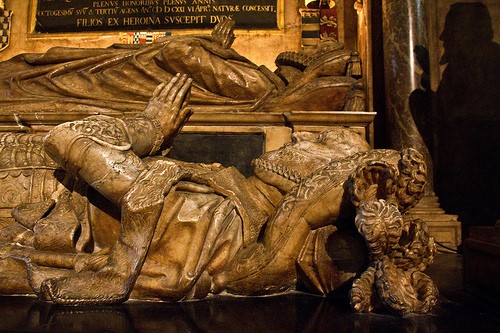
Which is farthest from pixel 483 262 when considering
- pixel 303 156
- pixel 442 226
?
pixel 442 226

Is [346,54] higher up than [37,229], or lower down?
higher up

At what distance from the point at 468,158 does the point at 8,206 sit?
159 inches

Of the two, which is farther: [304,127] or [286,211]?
[304,127]

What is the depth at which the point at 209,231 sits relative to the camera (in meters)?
1.63

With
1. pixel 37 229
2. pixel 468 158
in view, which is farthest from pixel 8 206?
pixel 468 158

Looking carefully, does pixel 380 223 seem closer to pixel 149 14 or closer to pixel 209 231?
pixel 209 231

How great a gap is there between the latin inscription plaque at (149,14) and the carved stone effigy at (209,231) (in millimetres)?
3956

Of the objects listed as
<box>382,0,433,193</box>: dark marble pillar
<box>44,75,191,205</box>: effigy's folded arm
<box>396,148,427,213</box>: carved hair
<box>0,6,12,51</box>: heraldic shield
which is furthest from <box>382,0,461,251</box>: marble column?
<box>0,6,12,51</box>: heraldic shield

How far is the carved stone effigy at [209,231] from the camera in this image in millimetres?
1459

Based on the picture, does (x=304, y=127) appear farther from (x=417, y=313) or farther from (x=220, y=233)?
(x=417, y=313)

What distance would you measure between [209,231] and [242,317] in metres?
0.34

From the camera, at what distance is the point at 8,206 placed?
2262 millimetres

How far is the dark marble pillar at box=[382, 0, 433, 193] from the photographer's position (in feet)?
13.1

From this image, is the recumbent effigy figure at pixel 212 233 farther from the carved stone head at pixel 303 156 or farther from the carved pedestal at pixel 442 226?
the carved pedestal at pixel 442 226
